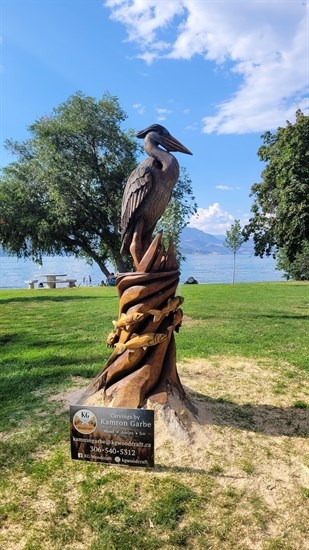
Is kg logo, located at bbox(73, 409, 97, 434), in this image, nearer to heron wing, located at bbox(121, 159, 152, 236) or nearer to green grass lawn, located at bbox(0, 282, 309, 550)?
green grass lawn, located at bbox(0, 282, 309, 550)

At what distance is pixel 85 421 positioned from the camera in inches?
145

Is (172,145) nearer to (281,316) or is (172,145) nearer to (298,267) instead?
(281,316)

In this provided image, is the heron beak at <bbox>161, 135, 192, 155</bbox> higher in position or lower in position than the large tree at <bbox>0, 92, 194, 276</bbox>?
lower

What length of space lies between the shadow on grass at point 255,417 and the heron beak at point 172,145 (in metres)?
3.19

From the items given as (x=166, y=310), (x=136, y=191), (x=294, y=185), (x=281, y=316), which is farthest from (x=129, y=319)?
(x=294, y=185)

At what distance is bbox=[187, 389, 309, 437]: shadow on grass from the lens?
15.2ft

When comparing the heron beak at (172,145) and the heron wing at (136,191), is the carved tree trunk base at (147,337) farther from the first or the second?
the heron beak at (172,145)

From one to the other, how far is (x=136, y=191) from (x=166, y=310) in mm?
1426

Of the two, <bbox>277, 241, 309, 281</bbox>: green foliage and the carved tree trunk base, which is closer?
the carved tree trunk base

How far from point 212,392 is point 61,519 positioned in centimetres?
316

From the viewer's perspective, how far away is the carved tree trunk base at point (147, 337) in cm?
445

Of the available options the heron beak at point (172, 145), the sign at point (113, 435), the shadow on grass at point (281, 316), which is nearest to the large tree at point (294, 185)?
the shadow on grass at point (281, 316)

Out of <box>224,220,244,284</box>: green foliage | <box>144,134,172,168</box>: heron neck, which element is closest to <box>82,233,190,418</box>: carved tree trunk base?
<box>144,134,172,168</box>: heron neck

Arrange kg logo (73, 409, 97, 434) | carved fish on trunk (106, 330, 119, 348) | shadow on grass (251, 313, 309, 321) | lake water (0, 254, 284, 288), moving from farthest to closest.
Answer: lake water (0, 254, 284, 288)
shadow on grass (251, 313, 309, 321)
carved fish on trunk (106, 330, 119, 348)
kg logo (73, 409, 97, 434)
